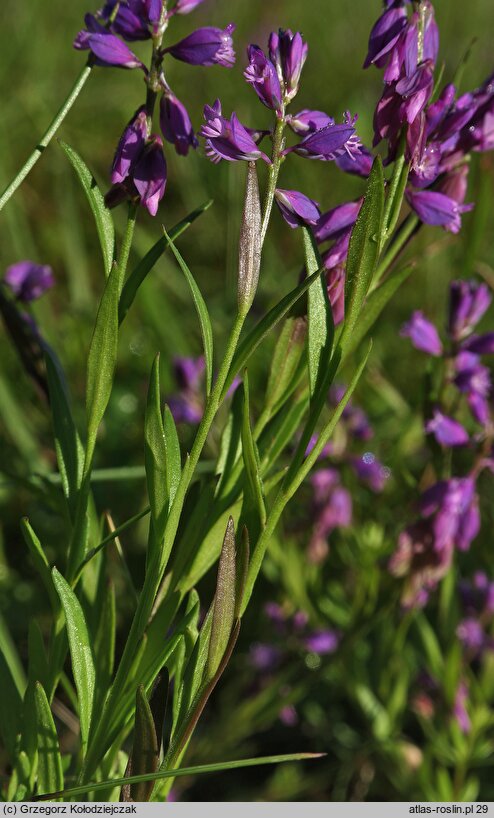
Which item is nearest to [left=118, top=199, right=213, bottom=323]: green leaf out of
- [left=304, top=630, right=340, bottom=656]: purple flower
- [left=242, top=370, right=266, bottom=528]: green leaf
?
[left=242, top=370, right=266, bottom=528]: green leaf

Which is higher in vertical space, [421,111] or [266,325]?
[421,111]

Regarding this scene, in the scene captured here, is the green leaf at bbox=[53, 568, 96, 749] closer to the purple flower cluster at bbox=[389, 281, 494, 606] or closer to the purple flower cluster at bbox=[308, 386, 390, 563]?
the purple flower cluster at bbox=[389, 281, 494, 606]

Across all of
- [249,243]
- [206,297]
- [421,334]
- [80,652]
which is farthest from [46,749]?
[206,297]

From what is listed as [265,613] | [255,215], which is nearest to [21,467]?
[265,613]

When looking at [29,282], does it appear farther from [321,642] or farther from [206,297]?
[206,297]

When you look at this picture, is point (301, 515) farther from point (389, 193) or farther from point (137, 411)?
point (389, 193)

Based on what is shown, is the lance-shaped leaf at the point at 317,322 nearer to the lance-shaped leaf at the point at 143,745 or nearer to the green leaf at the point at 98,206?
the green leaf at the point at 98,206

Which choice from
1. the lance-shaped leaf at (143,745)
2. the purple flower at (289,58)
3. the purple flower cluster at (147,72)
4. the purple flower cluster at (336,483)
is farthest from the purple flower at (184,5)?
the purple flower cluster at (336,483)
